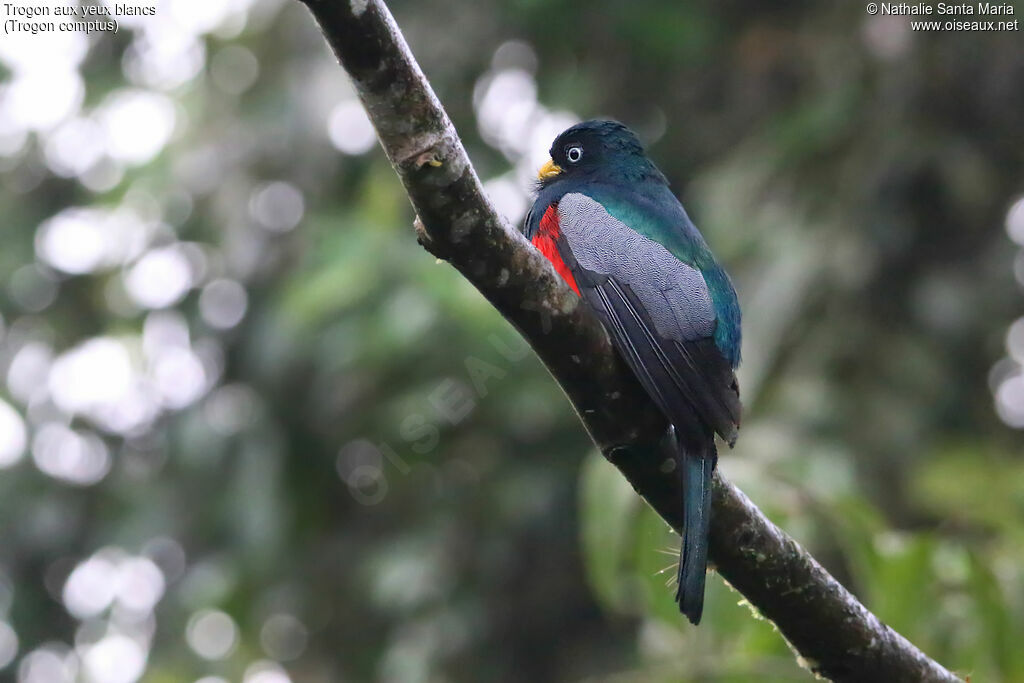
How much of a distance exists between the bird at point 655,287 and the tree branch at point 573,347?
88 millimetres

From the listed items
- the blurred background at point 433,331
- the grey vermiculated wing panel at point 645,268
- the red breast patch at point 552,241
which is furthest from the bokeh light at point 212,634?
the grey vermiculated wing panel at point 645,268

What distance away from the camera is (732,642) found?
3.41 meters

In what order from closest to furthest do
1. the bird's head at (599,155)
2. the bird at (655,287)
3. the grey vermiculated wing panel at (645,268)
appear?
the bird at (655,287), the grey vermiculated wing panel at (645,268), the bird's head at (599,155)

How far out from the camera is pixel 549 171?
401cm

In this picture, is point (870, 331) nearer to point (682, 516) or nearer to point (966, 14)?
point (966, 14)

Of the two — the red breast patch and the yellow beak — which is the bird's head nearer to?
the yellow beak

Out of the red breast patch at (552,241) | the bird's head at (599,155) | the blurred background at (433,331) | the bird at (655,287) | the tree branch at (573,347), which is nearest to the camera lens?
the tree branch at (573,347)

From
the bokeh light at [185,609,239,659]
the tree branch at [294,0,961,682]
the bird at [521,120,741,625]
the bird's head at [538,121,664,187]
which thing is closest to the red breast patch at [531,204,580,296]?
the bird at [521,120,741,625]

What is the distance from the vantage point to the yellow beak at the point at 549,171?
4.00 metres

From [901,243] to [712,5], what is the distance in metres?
1.93

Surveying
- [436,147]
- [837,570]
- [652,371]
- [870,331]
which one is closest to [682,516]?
[652,371]

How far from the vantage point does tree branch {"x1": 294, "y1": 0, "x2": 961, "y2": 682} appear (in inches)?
82.4

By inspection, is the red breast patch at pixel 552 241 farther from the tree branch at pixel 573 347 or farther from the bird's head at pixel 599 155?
the tree branch at pixel 573 347

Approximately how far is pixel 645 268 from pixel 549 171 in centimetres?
93
